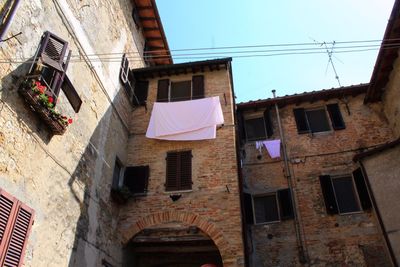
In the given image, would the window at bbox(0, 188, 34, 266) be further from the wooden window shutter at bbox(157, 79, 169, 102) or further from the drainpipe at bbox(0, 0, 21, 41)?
the wooden window shutter at bbox(157, 79, 169, 102)

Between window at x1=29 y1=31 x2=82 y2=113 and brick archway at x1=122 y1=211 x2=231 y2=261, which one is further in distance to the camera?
brick archway at x1=122 y1=211 x2=231 y2=261

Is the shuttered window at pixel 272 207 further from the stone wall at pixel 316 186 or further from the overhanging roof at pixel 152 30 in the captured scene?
the overhanging roof at pixel 152 30

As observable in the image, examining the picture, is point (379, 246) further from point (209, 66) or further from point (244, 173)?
point (209, 66)

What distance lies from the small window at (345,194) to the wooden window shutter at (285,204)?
5.28 ft

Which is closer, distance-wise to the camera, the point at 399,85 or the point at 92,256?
the point at 92,256

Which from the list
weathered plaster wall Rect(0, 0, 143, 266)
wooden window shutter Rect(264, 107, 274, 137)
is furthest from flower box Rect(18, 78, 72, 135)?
wooden window shutter Rect(264, 107, 274, 137)

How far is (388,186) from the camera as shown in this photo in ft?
33.1

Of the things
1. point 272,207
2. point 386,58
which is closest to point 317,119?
point 386,58

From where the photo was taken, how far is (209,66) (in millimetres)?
13078

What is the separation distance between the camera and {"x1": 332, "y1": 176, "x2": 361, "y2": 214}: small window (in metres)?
11.7

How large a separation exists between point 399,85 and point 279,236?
654 centimetres

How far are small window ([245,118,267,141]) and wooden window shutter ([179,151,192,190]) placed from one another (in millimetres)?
3989

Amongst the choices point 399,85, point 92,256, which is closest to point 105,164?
point 92,256

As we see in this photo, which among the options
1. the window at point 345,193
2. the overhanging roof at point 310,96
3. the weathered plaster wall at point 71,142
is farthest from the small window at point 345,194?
the weathered plaster wall at point 71,142
